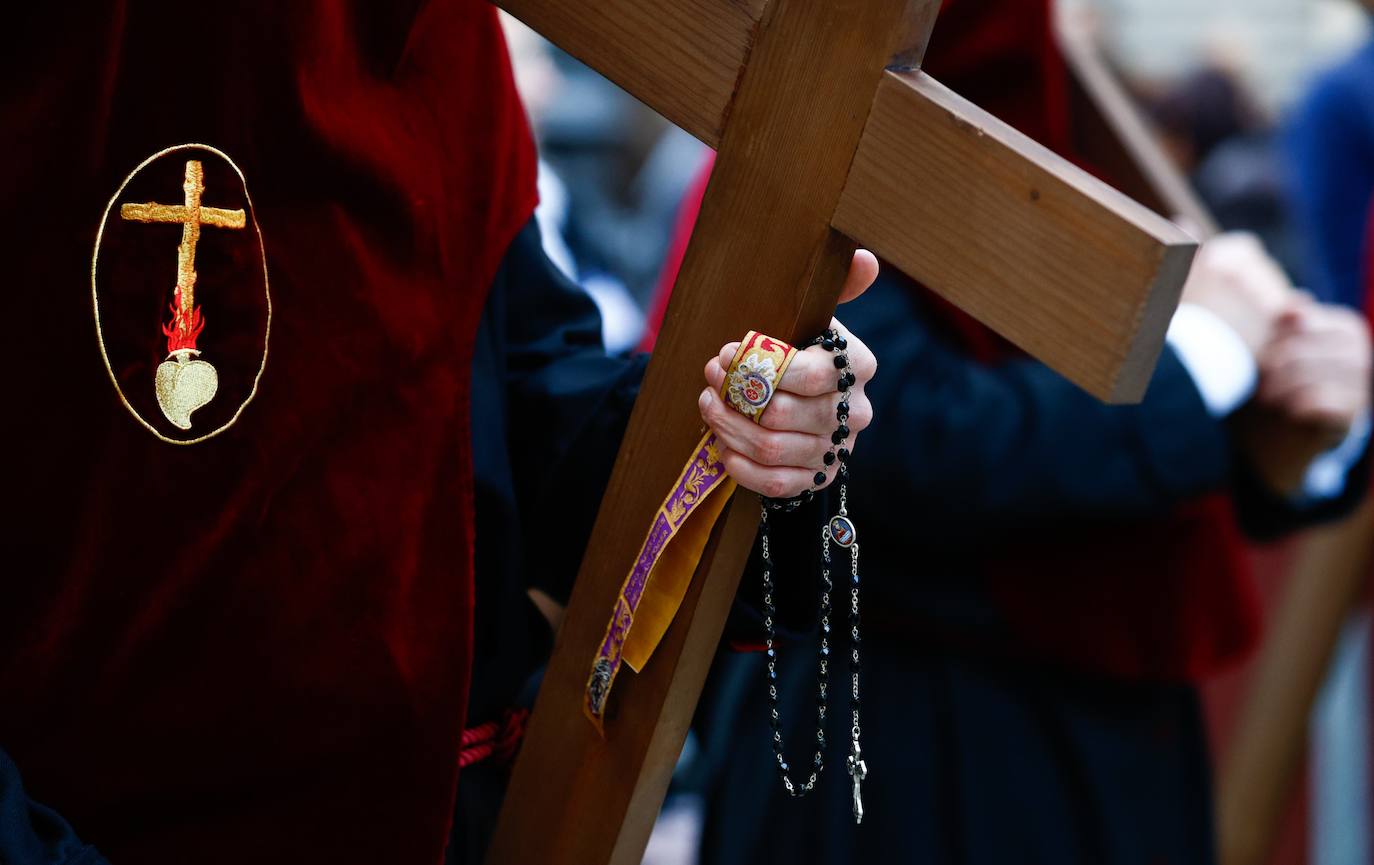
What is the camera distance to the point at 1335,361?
1.56 m

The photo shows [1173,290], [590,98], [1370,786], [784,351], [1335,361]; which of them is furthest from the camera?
[590,98]

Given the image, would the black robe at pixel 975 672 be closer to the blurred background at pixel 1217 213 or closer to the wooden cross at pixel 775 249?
the blurred background at pixel 1217 213

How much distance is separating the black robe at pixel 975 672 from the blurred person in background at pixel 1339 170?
1124mm

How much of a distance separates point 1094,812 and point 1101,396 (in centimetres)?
103

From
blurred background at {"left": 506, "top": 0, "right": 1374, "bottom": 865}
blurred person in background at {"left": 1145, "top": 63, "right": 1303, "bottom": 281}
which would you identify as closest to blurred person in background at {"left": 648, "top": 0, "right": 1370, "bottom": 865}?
blurred background at {"left": 506, "top": 0, "right": 1374, "bottom": 865}

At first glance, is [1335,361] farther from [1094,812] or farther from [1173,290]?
[1173,290]

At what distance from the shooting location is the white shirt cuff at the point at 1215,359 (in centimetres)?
152

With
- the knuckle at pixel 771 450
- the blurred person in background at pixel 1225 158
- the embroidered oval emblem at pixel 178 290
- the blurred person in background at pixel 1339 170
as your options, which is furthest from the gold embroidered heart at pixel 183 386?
the blurred person in background at pixel 1225 158

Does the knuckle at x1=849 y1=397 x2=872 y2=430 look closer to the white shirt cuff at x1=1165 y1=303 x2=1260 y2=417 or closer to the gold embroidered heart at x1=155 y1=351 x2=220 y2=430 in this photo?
the gold embroidered heart at x1=155 y1=351 x2=220 y2=430

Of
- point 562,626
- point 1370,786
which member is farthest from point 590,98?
point 562,626

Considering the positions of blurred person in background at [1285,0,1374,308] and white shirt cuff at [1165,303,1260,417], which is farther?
blurred person in background at [1285,0,1374,308]

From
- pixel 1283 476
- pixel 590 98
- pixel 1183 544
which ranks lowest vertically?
pixel 1183 544

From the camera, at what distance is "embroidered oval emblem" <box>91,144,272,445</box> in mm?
837

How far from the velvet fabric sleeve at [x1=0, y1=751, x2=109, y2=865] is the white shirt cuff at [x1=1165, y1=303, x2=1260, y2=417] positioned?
1188mm
